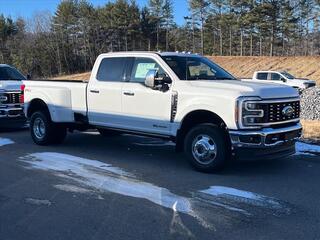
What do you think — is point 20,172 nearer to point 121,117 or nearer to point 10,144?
point 121,117

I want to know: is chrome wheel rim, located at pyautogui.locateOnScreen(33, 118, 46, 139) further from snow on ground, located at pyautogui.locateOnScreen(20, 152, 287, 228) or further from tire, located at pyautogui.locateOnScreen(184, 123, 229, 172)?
tire, located at pyautogui.locateOnScreen(184, 123, 229, 172)

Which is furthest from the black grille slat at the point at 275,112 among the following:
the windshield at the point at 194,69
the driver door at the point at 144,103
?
the driver door at the point at 144,103

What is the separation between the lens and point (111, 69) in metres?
9.46

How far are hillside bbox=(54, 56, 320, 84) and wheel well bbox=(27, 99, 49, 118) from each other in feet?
118

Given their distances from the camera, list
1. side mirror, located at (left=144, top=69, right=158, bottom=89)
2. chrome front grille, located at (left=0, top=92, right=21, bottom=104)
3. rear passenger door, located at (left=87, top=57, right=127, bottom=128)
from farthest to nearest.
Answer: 1. chrome front grille, located at (left=0, top=92, right=21, bottom=104)
2. rear passenger door, located at (left=87, top=57, right=127, bottom=128)
3. side mirror, located at (left=144, top=69, right=158, bottom=89)

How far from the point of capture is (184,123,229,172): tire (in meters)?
7.60

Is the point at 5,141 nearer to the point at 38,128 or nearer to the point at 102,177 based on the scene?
the point at 38,128

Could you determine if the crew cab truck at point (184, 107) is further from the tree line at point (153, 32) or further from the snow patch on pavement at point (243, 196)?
the tree line at point (153, 32)

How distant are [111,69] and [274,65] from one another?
1770 inches

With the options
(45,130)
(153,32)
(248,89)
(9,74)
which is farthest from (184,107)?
(153,32)

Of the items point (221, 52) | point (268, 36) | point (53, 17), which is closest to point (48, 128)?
point (268, 36)

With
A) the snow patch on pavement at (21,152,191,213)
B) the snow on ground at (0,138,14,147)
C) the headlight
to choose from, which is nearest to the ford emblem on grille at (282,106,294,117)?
the headlight

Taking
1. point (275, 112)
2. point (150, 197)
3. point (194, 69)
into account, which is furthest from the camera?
point (194, 69)

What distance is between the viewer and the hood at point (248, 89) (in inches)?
291
